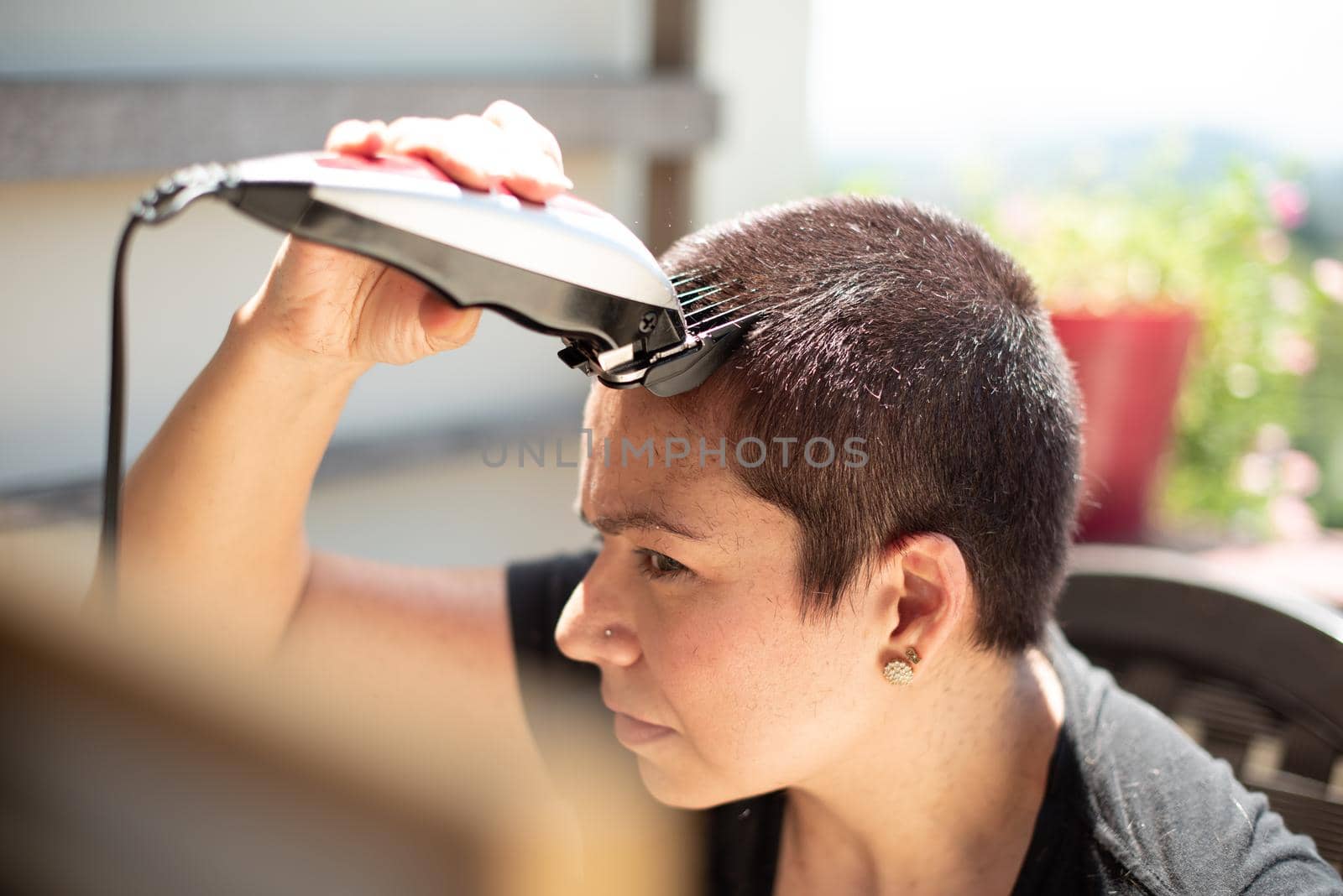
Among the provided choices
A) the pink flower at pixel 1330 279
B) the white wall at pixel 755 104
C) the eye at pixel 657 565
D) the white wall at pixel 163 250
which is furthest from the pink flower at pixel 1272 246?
the eye at pixel 657 565

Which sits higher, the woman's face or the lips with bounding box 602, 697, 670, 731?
the woman's face

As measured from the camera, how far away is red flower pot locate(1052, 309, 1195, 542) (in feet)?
6.94

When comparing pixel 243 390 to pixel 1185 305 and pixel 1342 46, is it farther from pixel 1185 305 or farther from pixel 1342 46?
pixel 1342 46

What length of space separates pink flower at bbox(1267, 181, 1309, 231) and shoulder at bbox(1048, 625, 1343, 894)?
71.9 inches

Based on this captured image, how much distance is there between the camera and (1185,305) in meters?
2.17

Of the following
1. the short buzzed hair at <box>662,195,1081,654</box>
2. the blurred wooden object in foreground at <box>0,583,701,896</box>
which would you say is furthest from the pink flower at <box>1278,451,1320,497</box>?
the blurred wooden object in foreground at <box>0,583,701,896</box>

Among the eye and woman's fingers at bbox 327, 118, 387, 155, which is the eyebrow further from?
woman's fingers at bbox 327, 118, 387, 155

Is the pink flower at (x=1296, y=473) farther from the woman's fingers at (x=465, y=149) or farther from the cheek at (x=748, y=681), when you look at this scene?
the woman's fingers at (x=465, y=149)

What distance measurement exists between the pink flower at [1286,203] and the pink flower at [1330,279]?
17 cm

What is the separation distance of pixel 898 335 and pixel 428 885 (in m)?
0.46

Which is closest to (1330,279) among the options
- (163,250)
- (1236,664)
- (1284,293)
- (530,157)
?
(1284,293)

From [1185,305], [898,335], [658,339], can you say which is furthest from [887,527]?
[1185,305]

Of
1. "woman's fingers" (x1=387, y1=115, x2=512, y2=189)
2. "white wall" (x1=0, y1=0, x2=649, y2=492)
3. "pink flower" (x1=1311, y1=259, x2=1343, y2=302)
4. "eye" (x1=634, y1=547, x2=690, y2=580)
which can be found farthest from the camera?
"pink flower" (x1=1311, y1=259, x2=1343, y2=302)

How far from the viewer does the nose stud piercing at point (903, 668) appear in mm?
883
